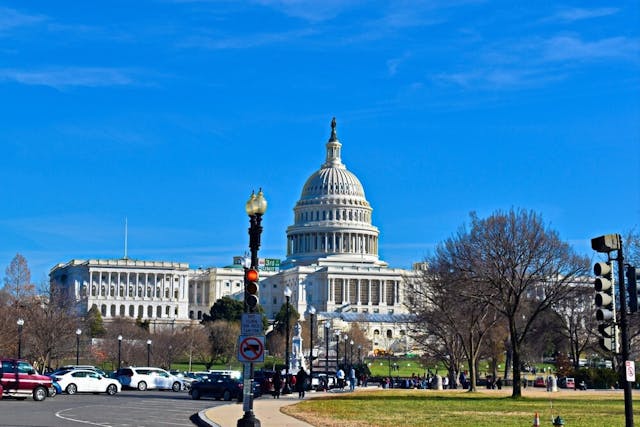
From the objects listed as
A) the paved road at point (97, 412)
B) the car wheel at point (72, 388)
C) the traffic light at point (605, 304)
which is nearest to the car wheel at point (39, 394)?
the paved road at point (97, 412)

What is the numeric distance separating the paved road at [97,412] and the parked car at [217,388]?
3402 millimetres

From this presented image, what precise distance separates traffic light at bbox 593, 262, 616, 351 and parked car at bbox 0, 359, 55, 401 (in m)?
30.6

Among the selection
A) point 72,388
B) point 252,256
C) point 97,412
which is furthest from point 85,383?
point 252,256

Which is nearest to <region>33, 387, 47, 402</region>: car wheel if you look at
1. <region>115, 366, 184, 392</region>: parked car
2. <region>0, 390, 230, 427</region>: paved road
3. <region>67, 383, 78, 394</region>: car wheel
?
<region>0, 390, 230, 427</region>: paved road

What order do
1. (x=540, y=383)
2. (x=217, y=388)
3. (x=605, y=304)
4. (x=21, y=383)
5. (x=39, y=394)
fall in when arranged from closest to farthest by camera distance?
(x=605, y=304)
(x=21, y=383)
(x=39, y=394)
(x=217, y=388)
(x=540, y=383)

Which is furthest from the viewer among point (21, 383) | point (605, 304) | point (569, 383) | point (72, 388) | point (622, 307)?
point (569, 383)

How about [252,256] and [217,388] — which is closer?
[252,256]

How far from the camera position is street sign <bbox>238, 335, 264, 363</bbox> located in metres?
25.5

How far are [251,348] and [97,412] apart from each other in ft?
44.4

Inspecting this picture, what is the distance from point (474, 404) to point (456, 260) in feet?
54.7

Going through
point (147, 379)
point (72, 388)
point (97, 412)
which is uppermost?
point (147, 379)

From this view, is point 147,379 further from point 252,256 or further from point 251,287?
point 251,287

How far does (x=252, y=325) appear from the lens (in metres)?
25.9

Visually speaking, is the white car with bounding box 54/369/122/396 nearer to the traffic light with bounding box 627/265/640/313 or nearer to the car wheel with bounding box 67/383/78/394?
the car wheel with bounding box 67/383/78/394
